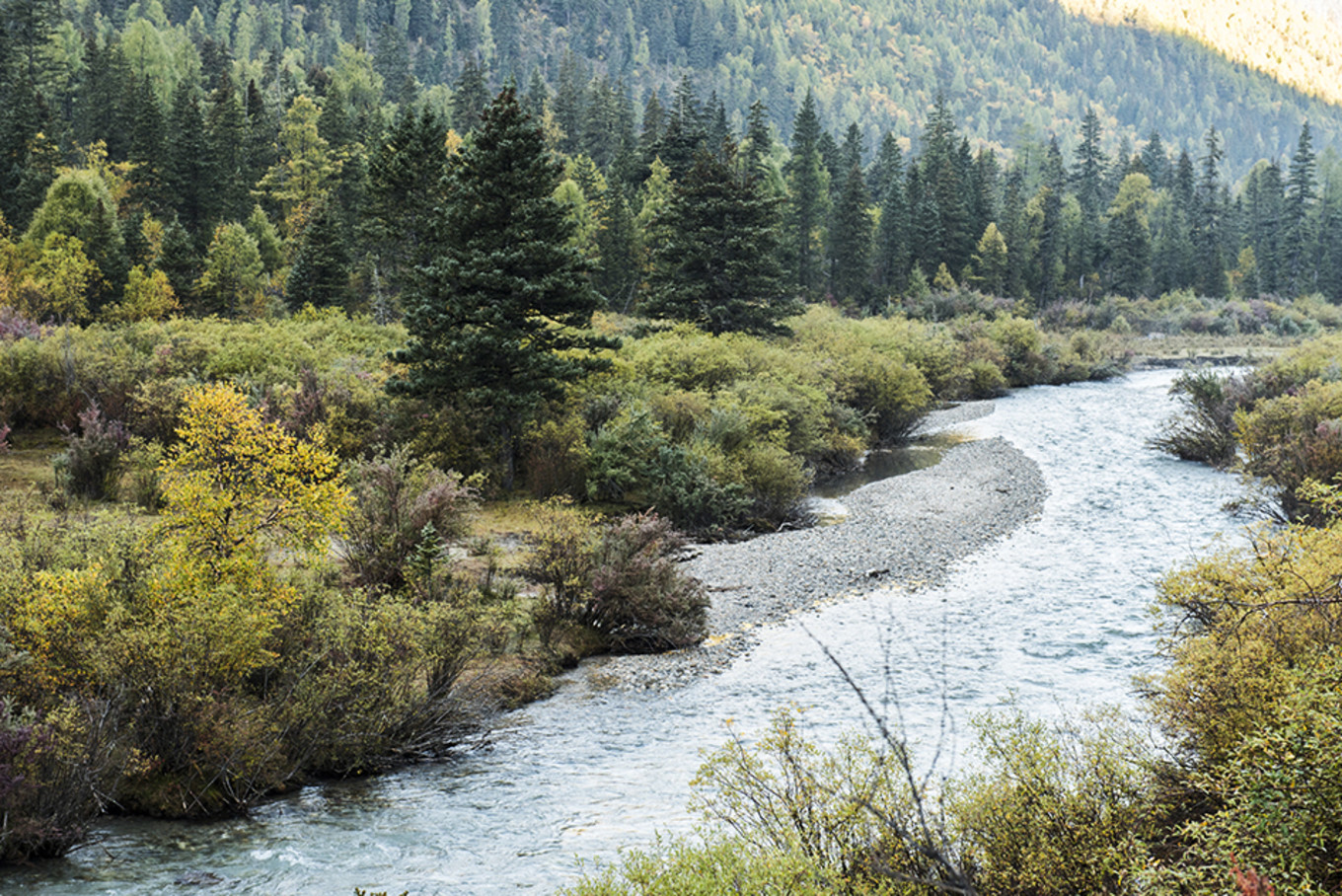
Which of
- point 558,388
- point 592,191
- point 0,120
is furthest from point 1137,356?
point 0,120

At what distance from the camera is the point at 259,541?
1116cm

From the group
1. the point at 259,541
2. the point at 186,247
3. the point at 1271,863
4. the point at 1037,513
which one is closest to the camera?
the point at 1271,863

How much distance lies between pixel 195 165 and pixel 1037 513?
57676 millimetres

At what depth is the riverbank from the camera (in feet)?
47.9

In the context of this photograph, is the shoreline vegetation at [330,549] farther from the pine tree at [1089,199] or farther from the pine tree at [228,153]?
the pine tree at [1089,199]

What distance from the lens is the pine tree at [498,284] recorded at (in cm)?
2311

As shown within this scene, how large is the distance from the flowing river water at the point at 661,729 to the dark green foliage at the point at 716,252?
1964 cm

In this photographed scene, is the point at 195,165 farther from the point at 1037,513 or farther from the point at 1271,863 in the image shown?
the point at 1271,863

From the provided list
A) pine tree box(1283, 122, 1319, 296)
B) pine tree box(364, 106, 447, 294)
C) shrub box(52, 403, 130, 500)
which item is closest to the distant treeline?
pine tree box(364, 106, 447, 294)

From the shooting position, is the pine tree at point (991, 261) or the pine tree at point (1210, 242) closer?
the pine tree at point (991, 261)

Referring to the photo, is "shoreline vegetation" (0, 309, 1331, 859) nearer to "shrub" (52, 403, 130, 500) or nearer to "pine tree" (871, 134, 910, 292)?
"shrub" (52, 403, 130, 500)

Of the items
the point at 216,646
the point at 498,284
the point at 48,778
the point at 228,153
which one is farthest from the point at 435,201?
the point at 228,153

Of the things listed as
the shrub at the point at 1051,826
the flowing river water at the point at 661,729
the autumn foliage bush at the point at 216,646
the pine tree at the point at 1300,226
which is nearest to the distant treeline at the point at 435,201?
the pine tree at the point at 1300,226

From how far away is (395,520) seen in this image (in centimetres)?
1537
